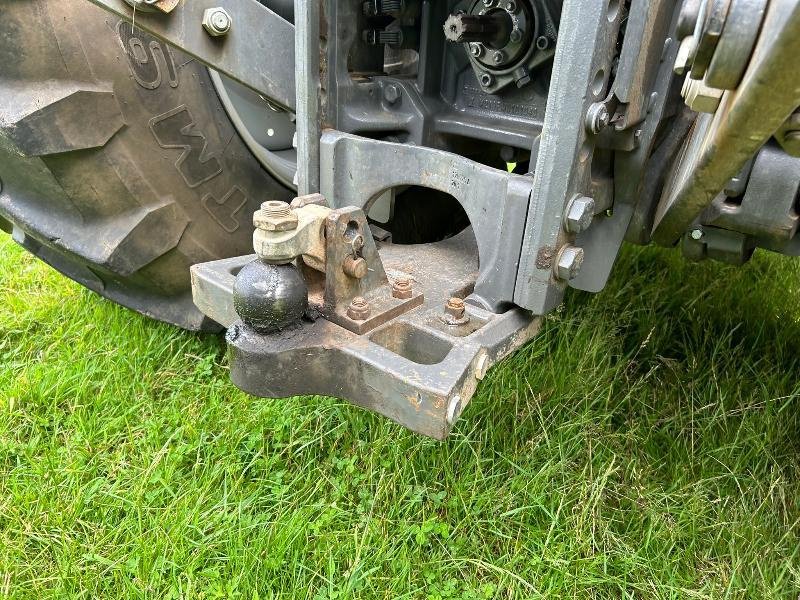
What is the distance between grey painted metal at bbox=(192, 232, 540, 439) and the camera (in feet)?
3.29

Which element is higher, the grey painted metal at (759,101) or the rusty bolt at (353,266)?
the grey painted metal at (759,101)

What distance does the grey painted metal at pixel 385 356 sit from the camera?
100 centimetres

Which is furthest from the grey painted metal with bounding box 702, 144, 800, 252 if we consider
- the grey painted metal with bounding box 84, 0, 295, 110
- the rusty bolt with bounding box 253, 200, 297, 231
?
the grey painted metal with bounding box 84, 0, 295, 110

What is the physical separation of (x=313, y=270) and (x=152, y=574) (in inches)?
29.7

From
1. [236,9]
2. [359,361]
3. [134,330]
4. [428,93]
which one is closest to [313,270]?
[359,361]

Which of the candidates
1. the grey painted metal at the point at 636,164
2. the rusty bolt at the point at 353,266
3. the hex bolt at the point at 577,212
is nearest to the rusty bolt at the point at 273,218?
the rusty bolt at the point at 353,266

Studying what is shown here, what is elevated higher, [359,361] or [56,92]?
[56,92]

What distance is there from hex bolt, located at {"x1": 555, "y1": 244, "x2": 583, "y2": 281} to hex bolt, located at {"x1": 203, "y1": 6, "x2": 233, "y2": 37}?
79 cm

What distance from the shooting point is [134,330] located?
214cm

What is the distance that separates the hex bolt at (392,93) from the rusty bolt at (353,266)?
1.99 ft

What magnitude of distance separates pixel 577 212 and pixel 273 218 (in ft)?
1.74

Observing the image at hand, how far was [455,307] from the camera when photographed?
1227mm

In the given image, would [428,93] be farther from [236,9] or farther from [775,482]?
[775,482]

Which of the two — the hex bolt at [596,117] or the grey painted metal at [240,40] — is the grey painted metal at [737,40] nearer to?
the hex bolt at [596,117]
